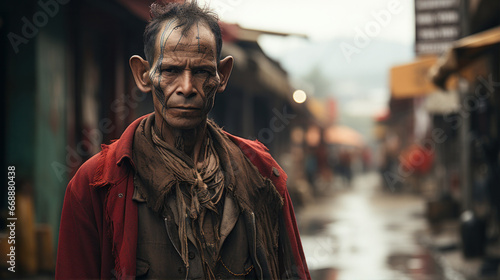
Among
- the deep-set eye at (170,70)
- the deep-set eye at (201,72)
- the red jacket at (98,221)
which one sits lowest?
the red jacket at (98,221)

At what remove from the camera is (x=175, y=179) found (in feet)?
7.03

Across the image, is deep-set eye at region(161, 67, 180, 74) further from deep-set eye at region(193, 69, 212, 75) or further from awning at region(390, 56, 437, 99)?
awning at region(390, 56, 437, 99)

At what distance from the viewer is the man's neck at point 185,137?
2234mm

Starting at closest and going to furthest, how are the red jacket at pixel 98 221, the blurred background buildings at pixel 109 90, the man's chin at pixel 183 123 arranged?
the red jacket at pixel 98 221 < the man's chin at pixel 183 123 < the blurred background buildings at pixel 109 90

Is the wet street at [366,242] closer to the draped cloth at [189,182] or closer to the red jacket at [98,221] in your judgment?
the draped cloth at [189,182]

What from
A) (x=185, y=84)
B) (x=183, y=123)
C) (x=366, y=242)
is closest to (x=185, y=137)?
(x=183, y=123)

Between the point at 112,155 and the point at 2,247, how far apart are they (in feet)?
16.7

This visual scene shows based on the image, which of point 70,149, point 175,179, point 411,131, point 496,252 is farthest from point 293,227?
point 411,131

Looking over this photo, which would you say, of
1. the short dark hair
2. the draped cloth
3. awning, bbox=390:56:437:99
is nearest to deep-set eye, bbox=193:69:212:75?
the short dark hair

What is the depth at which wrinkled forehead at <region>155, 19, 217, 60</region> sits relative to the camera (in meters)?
A: 2.17

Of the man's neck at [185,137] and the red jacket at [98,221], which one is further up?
the man's neck at [185,137]

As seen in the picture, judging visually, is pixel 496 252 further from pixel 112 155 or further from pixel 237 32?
pixel 112 155

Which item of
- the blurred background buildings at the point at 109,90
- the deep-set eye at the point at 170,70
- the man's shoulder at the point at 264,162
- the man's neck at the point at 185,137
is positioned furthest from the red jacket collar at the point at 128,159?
the blurred background buildings at the point at 109,90

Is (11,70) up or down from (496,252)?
up
